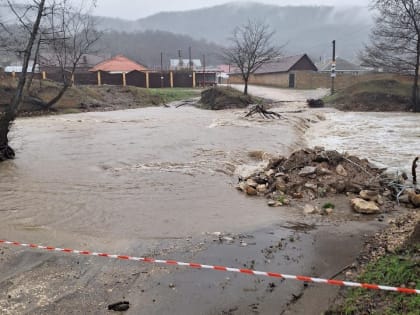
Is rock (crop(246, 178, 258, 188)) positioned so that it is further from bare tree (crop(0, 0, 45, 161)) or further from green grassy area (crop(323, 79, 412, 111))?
green grassy area (crop(323, 79, 412, 111))

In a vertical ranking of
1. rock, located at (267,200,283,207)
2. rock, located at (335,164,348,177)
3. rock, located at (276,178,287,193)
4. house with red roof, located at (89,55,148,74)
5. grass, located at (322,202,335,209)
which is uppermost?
house with red roof, located at (89,55,148,74)

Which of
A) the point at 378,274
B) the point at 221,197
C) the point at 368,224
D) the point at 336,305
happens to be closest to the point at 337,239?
the point at 368,224

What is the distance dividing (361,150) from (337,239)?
8973 millimetres

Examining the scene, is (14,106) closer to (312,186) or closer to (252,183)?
(252,183)

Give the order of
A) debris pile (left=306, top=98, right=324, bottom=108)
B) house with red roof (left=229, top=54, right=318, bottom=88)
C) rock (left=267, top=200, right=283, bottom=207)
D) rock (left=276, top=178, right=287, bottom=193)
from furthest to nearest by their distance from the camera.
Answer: house with red roof (left=229, top=54, right=318, bottom=88) < debris pile (left=306, top=98, right=324, bottom=108) < rock (left=276, top=178, right=287, bottom=193) < rock (left=267, top=200, right=283, bottom=207)

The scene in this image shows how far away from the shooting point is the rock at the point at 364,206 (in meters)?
7.36

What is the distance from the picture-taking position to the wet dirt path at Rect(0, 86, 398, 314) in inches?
178

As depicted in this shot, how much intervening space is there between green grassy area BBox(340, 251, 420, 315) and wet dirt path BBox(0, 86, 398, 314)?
409 mm

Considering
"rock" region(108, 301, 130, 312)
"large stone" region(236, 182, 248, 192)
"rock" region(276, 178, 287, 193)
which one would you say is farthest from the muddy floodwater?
"rock" region(108, 301, 130, 312)

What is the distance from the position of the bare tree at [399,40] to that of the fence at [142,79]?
87.7ft

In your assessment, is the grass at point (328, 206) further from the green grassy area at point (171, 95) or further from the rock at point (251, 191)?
the green grassy area at point (171, 95)

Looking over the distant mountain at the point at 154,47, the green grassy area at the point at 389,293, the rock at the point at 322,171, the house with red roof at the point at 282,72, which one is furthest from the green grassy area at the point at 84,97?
the distant mountain at the point at 154,47

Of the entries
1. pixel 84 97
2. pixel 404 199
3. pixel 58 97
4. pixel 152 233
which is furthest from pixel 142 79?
pixel 152 233

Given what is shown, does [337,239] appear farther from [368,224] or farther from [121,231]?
[121,231]
